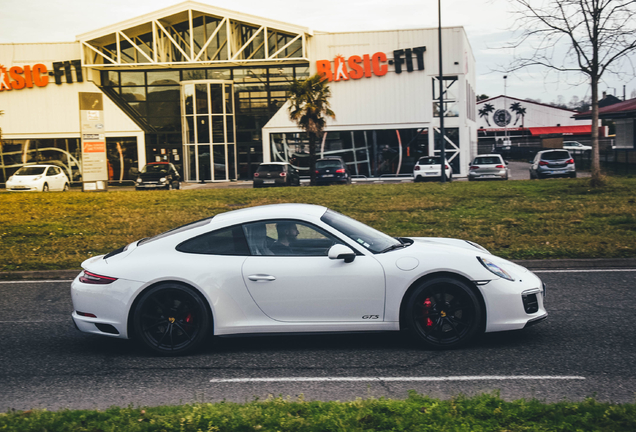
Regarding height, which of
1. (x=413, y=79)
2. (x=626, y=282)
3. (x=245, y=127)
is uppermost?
(x=413, y=79)

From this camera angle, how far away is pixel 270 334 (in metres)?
5.67

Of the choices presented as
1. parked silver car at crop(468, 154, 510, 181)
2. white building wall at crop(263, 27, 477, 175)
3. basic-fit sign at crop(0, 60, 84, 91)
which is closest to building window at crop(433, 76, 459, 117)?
white building wall at crop(263, 27, 477, 175)

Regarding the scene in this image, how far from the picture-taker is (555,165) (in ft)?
94.9

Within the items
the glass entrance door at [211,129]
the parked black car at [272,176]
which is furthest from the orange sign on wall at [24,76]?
the parked black car at [272,176]

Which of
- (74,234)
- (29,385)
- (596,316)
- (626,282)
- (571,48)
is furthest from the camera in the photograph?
(571,48)

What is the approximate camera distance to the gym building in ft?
129

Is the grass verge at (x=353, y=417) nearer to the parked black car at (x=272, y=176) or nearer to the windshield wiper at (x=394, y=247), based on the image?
the windshield wiper at (x=394, y=247)

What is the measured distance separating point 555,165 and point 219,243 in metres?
26.1

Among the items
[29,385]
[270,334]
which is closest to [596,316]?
[270,334]

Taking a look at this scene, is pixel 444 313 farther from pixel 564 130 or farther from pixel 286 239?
pixel 564 130

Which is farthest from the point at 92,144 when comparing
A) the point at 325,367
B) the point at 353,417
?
the point at 353,417

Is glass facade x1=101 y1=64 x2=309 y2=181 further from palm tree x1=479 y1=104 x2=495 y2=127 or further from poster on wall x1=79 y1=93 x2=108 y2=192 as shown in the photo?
palm tree x1=479 y1=104 x2=495 y2=127

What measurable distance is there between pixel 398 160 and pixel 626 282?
31.4 meters

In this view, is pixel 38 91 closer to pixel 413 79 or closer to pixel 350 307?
pixel 413 79
